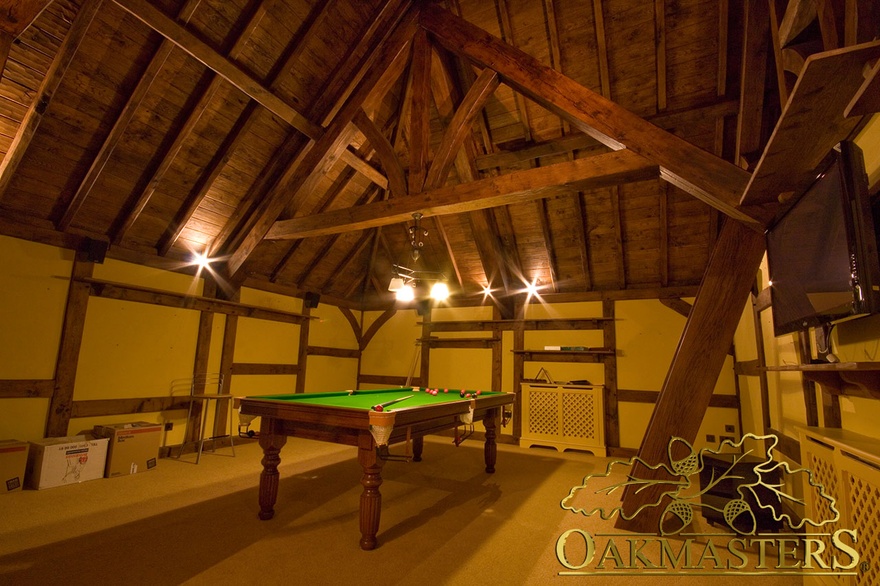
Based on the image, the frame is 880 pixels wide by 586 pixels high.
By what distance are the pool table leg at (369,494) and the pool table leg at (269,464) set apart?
0.73 metres

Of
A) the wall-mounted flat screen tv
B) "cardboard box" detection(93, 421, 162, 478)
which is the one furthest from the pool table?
the wall-mounted flat screen tv

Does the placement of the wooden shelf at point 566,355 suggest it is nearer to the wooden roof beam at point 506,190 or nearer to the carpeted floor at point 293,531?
the carpeted floor at point 293,531

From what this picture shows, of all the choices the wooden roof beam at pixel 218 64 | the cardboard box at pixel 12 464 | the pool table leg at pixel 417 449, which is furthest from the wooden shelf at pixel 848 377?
the cardboard box at pixel 12 464

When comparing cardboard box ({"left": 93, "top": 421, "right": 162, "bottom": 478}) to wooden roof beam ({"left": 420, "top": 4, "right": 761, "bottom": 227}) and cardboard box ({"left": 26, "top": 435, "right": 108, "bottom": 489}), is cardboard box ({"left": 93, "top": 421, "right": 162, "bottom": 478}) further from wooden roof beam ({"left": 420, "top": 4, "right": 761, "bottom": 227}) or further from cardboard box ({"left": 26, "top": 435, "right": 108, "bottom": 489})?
→ wooden roof beam ({"left": 420, "top": 4, "right": 761, "bottom": 227})

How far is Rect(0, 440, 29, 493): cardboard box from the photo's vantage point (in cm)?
362

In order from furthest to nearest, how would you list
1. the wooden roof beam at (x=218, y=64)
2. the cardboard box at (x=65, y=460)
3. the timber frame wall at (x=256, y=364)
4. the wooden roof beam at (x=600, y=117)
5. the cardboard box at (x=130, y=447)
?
the timber frame wall at (x=256, y=364)
the cardboard box at (x=130, y=447)
the cardboard box at (x=65, y=460)
the wooden roof beam at (x=218, y=64)
the wooden roof beam at (x=600, y=117)

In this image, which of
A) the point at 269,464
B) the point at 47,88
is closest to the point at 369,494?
the point at 269,464

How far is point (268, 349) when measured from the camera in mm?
6723

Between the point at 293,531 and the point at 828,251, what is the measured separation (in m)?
3.72

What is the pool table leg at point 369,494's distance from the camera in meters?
2.74

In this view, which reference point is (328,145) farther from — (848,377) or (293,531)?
(848,377)

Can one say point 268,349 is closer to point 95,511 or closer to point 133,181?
point 133,181

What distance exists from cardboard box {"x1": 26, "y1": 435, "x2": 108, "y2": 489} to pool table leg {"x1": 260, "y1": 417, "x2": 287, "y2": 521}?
2314mm

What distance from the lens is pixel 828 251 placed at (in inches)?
77.8
